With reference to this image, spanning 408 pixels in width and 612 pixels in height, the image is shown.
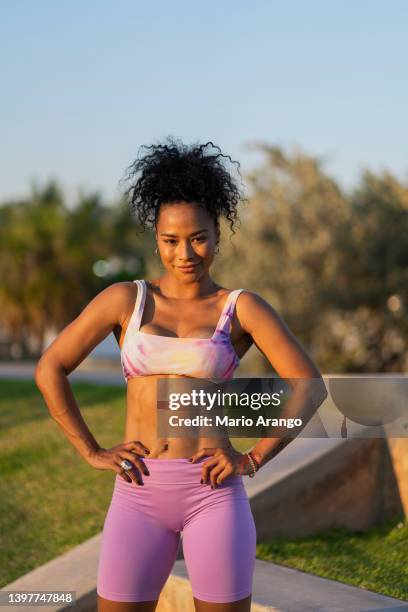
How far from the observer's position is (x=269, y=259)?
912 inches

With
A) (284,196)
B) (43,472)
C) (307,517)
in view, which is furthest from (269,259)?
(307,517)

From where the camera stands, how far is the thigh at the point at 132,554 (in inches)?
107

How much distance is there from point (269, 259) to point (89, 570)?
18466 mm

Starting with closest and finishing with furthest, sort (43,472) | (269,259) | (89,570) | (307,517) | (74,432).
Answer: (74,432), (89,570), (307,517), (43,472), (269,259)

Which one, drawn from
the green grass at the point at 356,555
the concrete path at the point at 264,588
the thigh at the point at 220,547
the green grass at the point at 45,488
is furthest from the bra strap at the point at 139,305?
the green grass at the point at 45,488

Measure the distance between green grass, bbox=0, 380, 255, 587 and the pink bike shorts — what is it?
131 inches

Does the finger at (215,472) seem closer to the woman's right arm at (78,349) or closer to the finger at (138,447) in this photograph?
the finger at (138,447)

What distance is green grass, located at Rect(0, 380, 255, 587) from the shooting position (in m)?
6.39

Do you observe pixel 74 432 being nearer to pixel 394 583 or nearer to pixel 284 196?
pixel 394 583

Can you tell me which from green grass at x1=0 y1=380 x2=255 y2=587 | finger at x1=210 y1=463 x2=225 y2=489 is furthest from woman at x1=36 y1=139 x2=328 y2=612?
green grass at x1=0 y1=380 x2=255 y2=587

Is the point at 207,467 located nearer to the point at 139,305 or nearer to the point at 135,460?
the point at 135,460

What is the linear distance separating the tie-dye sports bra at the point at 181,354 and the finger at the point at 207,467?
0.26 metres

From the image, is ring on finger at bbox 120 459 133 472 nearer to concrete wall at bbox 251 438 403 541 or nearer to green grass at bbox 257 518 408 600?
green grass at bbox 257 518 408 600

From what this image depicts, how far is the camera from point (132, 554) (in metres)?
2.71
